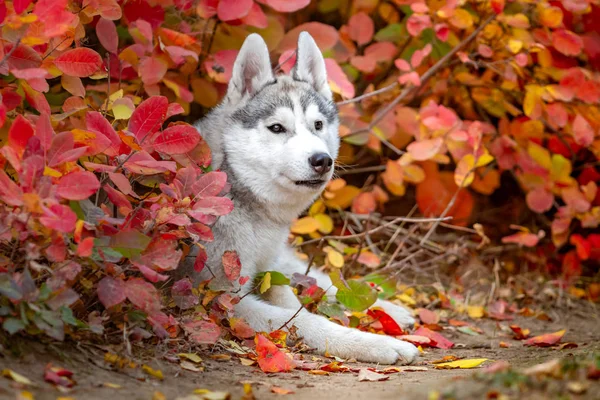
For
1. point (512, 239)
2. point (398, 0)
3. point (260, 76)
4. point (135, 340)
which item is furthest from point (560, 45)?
point (135, 340)

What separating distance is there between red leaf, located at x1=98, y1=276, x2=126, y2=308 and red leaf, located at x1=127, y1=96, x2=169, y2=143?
0.69 meters

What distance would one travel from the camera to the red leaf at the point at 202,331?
9.89 feet

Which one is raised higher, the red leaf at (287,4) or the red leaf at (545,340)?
the red leaf at (287,4)

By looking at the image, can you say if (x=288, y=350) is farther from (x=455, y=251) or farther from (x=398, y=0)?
(x=398, y=0)

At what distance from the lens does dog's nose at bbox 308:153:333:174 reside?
12.0ft

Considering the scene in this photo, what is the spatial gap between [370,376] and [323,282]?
1.55 meters

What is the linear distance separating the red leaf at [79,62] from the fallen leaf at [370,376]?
1.75 metres

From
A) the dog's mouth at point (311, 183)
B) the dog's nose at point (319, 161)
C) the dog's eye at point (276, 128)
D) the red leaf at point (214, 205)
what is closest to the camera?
the red leaf at point (214, 205)

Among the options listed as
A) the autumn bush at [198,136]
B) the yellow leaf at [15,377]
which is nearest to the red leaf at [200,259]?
the autumn bush at [198,136]

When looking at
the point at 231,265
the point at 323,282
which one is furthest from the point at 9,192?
the point at 323,282

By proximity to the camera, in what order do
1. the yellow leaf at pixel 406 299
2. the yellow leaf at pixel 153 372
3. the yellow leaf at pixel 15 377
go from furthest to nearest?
the yellow leaf at pixel 406 299
the yellow leaf at pixel 153 372
the yellow leaf at pixel 15 377

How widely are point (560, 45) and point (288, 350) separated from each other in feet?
9.03

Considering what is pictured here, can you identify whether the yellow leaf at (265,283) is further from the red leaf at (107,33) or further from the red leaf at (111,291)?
the red leaf at (107,33)

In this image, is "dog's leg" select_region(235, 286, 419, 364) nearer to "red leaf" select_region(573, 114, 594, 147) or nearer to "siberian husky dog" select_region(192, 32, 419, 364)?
"siberian husky dog" select_region(192, 32, 419, 364)
